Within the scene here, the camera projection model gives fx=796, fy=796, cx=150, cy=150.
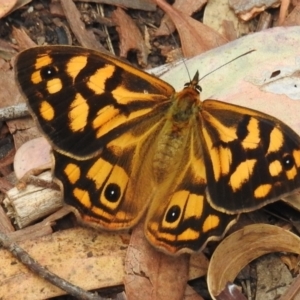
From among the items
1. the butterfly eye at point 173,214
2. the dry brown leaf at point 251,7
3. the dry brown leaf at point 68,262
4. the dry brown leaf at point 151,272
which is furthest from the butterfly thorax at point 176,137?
the dry brown leaf at point 251,7

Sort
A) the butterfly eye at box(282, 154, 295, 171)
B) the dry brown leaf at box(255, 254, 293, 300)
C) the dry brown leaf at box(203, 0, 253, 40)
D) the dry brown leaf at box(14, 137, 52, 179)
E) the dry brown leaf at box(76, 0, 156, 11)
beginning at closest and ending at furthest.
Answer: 1. the butterfly eye at box(282, 154, 295, 171)
2. the dry brown leaf at box(255, 254, 293, 300)
3. the dry brown leaf at box(14, 137, 52, 179)
4. the dry brown leaf at box(203, 0, 253, 40)
5. the dry brown leaf at box(76, 0, 156, 11)

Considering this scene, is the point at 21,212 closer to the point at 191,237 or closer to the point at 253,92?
the point at 191,237

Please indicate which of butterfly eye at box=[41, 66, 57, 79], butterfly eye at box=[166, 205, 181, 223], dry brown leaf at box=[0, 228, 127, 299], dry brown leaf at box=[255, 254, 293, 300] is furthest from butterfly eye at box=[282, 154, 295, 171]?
butterfly eye at box=[41, 66, 57, 79]

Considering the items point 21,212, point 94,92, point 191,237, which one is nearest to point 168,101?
point 94,92

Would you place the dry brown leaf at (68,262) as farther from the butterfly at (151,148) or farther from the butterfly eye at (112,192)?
the butterfly eye at (112,192)

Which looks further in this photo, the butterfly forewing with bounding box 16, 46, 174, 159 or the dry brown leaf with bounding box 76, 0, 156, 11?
the dry brown leaf with bounding box 76, 0, 156, 11

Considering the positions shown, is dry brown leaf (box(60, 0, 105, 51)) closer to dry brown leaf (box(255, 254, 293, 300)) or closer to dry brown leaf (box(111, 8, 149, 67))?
dry brown leaf (box(111, 8, 149, 67))

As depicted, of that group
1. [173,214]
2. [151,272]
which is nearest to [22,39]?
[173,214]

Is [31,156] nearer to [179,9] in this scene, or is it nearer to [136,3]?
[136,3]
